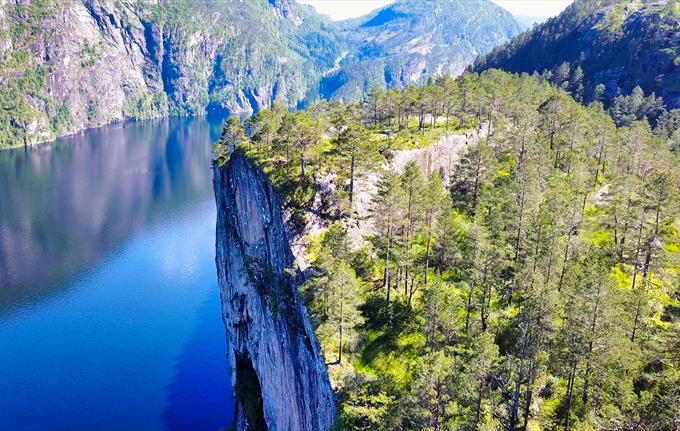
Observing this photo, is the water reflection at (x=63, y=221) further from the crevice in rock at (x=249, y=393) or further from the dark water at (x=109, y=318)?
the crevice in rock at (x=249, y=393)

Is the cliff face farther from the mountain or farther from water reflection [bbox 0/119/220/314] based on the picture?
the mountain

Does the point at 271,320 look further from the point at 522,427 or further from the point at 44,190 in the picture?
the point at 44,190

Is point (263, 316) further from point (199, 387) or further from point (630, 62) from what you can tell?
point (630, 62)

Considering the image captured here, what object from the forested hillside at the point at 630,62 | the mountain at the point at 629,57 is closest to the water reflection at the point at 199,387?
the forested hillside at the point at 630,62

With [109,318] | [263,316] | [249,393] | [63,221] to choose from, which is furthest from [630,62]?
[63,221]

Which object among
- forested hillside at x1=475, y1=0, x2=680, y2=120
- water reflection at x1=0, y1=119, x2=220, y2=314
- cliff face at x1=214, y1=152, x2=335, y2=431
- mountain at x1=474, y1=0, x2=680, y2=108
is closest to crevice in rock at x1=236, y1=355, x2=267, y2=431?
cliff face at x1=214, y1=152, x2=335, y2=431
